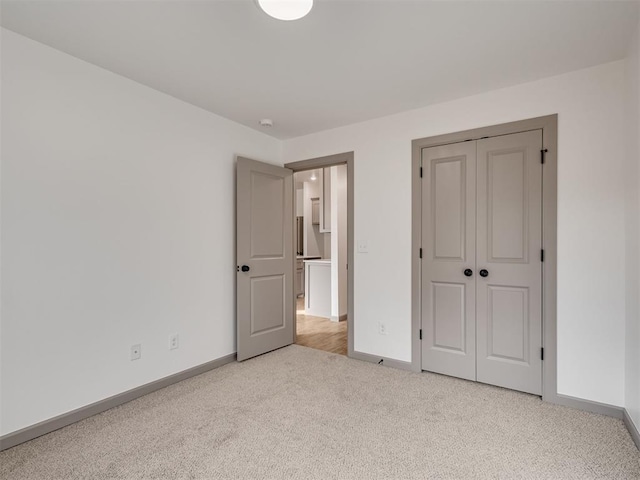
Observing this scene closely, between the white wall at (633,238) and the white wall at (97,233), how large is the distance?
3.04 metres

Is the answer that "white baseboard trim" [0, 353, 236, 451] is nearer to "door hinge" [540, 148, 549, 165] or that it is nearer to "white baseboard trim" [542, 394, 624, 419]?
"white baseboard trim" [542, 394, 624, 419]

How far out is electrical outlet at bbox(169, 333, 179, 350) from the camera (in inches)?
112

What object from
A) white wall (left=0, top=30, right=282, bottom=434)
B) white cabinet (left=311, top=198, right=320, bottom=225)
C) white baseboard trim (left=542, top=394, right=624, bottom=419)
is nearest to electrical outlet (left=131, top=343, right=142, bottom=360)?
white wall (left=0, top=30, right=282, bottom=434)

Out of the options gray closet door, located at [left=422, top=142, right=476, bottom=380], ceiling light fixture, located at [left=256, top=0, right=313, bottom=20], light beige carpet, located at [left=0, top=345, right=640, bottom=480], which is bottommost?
light beige carpet, located at [left=0, top=345, right=640, bottom=480]

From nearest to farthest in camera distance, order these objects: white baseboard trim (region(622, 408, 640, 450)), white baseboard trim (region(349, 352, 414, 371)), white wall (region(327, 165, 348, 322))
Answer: white baseboard trim (region(622, 408, 640, 450)) → white baseboard trim (region(349, 352, 414, 371)) → white wall (region(327, 165, 348, 322))

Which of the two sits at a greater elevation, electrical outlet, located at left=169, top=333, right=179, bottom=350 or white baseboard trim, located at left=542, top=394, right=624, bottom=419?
electrical outlet, located at left=169, top=333, right=179, bottom=350

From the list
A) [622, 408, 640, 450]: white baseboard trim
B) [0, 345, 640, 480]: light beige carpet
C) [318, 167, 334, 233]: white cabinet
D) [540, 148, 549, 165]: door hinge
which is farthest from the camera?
[318, 167, 334, 233]: white cabinet

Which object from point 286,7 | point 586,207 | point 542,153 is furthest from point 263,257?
point 586,207

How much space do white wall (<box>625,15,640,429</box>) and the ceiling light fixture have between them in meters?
1.82

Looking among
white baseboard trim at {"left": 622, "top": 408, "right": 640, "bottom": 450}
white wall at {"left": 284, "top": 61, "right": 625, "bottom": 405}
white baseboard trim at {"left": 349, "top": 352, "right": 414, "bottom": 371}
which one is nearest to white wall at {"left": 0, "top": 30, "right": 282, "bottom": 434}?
white baseboard trim at {"left": 349, "top": 352, "right": 414, "bottom": 371}

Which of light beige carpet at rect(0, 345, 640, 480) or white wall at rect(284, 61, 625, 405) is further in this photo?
white wall at rect(284, 61, 625, 405)

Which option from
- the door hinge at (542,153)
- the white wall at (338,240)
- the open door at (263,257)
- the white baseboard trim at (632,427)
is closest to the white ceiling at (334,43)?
the door hinge at (542,153)

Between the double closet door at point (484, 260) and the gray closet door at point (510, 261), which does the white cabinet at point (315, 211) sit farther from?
the gray closet door at point (510, 261)

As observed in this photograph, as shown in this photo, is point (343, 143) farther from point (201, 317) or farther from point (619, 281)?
point (619, 281)
